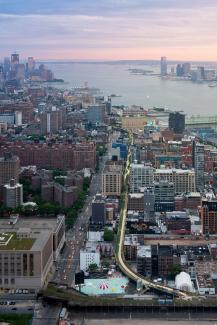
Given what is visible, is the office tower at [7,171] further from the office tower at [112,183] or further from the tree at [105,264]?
the tree at [105,264]

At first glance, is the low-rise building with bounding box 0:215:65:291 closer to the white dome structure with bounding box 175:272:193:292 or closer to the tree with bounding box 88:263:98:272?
the tree with bounding box 88:263:98:272

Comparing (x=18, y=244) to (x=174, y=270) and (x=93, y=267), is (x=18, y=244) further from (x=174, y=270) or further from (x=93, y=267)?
(x=174, y=270)

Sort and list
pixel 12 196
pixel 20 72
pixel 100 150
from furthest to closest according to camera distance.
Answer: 1. pixel 20 72
2. pixel 100 150
3. pixel 12 196

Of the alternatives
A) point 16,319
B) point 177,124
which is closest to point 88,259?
point 16,319

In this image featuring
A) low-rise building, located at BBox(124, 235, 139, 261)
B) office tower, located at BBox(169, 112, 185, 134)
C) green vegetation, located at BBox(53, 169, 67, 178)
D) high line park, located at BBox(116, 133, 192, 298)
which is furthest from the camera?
office tower, located at BBox(169, 112, 185, 134)

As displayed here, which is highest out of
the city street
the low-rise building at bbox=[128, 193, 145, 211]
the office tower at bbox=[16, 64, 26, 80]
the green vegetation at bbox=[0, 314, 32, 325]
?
the office tower at bbox=[16, 64, 26, 80]

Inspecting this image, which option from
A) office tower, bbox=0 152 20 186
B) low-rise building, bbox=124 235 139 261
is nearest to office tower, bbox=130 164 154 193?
office tower, bbox=0 152 20 186

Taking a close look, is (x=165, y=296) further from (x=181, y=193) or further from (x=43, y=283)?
(x=181, y=193)
